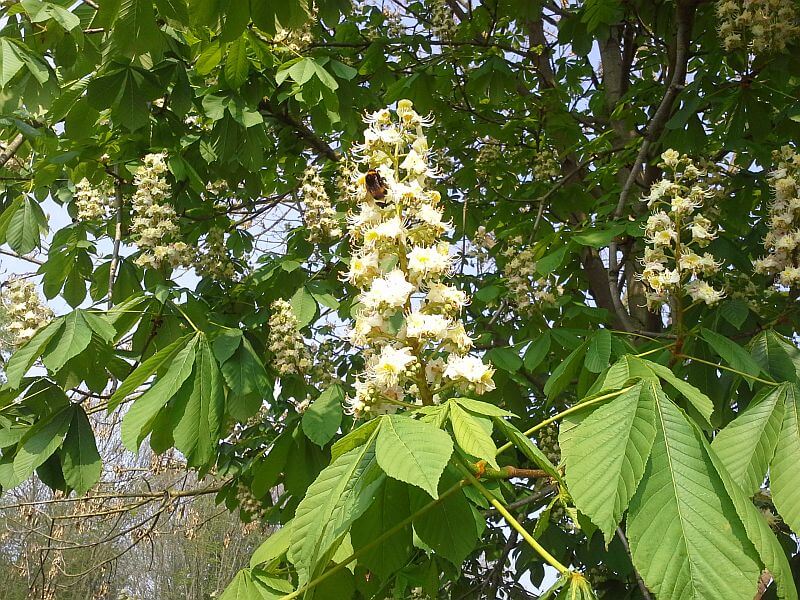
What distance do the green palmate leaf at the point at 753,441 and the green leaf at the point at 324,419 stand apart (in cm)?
122

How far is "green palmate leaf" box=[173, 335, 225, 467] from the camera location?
1738 mm

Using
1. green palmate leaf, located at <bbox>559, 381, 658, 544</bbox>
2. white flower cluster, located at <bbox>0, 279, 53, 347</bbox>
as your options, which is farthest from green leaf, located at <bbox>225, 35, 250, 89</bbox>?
green palmate leaf, located at <bbox>559, 381, 658, 544</bbox>

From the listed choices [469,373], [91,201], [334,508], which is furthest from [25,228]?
[334,508]

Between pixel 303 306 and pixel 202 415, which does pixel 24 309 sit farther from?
pixel 202 415

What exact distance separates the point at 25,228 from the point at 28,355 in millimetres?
1311

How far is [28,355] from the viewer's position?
2037 mm

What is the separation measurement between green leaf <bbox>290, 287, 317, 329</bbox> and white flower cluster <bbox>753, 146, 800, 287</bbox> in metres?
1.55

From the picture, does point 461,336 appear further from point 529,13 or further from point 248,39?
point 529,13

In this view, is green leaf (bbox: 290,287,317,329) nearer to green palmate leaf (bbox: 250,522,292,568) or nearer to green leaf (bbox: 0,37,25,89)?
green leaf (bbox: 0,37,25,89)

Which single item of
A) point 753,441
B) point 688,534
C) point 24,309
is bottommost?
point 753,441

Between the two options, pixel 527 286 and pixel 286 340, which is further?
pixel 527 286

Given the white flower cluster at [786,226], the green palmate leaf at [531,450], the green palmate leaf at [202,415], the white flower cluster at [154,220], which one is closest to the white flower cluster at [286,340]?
the white flower cluster at [154,220]

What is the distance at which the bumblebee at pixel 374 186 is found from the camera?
1.30 metres

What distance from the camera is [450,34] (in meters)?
3.95
